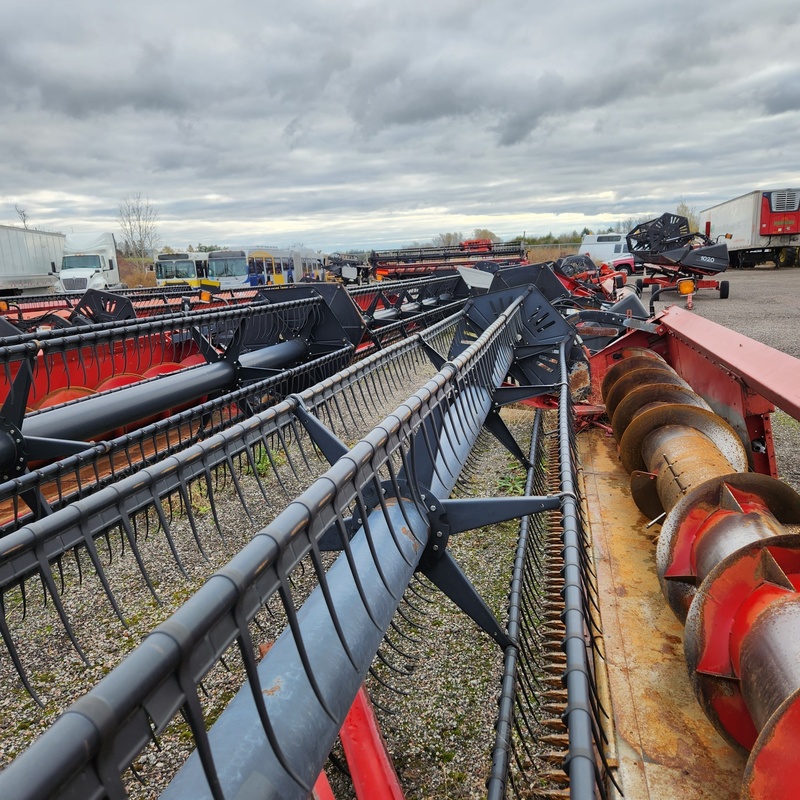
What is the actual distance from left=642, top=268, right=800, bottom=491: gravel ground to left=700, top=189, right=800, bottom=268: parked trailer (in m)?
2.69

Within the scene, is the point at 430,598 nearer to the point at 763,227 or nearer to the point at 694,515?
the point at 694,515

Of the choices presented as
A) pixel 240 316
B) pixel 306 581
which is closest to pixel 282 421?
pixel 306 581

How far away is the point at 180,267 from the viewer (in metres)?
21.7

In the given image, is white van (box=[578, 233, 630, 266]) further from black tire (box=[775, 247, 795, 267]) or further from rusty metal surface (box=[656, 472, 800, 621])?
rusty metal surface (box=[656, 472, 800, 621])

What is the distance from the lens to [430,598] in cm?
304

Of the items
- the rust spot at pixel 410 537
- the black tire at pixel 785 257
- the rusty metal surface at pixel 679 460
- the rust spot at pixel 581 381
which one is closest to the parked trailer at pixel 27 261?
the rust spot at pixel 581 381

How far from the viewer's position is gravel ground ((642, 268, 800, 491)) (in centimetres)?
493

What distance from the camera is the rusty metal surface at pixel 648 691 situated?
176cm

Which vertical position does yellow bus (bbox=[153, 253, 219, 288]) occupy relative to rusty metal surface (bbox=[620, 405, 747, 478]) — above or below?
above

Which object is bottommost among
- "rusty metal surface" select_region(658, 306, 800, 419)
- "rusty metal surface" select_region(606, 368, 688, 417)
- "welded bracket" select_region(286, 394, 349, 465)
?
"rusty metal surface" select_region(606, 368, 688, 417)

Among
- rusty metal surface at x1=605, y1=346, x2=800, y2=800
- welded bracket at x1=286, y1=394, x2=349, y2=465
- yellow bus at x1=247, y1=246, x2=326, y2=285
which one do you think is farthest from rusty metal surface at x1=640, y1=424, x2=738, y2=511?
yellow bus at x1=247, y1=246, x2=326, y2=285

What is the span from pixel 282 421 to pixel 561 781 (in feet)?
5.17

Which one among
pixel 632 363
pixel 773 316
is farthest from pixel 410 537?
pixel 773 316

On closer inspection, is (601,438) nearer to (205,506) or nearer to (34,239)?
(205,506)
